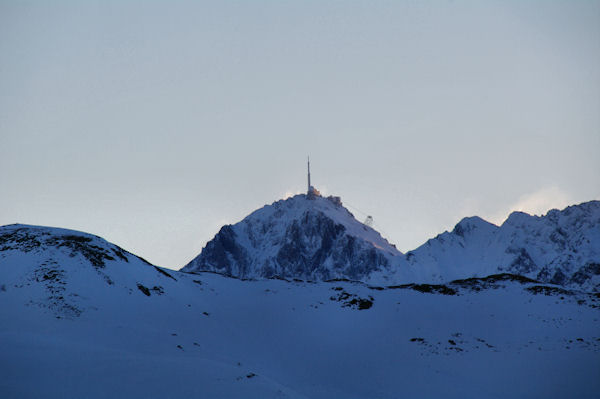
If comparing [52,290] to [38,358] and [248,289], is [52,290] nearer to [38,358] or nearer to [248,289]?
[38,358]

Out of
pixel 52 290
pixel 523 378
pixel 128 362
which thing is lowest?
pixel 523 378

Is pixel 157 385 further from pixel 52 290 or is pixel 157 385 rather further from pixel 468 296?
pixel 468 296

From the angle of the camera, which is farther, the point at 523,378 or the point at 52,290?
the point at 52,290

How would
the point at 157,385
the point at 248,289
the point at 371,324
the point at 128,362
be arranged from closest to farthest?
the point at 157,385 < the point at 128,362 < the point at 371,324 < the point at 248,289

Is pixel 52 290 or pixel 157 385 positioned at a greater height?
pixel 52 290

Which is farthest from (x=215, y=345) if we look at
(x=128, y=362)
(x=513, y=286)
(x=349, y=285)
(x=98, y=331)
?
(x=513, y=286)

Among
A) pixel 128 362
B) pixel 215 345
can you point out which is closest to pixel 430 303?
pixel 215 345

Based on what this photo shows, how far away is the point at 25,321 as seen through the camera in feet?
119

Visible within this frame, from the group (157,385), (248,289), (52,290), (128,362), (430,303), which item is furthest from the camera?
(248,289)

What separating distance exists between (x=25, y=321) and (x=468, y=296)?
47073mm

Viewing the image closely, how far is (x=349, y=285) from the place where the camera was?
70.4 m

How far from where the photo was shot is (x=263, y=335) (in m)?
50.2

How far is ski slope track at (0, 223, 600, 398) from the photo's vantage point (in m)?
25.6

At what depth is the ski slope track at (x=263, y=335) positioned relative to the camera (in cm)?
2559
